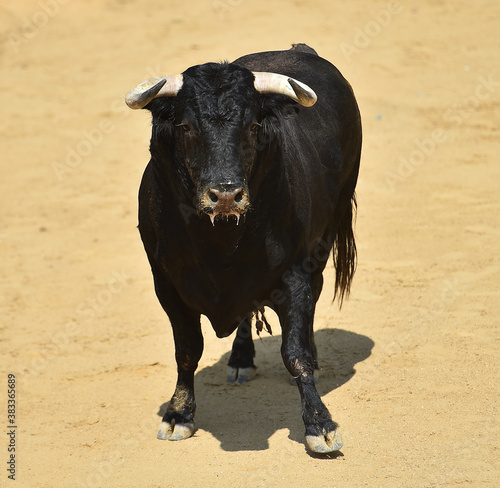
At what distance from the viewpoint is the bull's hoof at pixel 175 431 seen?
5.06 metres

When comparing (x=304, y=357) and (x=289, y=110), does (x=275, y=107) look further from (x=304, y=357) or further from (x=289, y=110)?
(x=304, y=357)

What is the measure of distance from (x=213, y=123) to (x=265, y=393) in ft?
6.84

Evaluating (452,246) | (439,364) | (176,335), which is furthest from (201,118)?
(452,246)

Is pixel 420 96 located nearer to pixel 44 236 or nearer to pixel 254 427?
pixel 44 236

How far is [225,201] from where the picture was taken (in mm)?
4082

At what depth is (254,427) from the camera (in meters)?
5.07

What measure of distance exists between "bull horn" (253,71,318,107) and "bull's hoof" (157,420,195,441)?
2.02 m

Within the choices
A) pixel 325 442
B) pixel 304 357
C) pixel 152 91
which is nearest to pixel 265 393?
pixel 304 357

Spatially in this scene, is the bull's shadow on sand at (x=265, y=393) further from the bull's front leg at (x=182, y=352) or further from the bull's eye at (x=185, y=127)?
the bull's eye at (x=185, y=127)

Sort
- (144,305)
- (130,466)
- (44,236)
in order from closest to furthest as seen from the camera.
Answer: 1. (130,466)
2. (144,305)
3. (44,236)

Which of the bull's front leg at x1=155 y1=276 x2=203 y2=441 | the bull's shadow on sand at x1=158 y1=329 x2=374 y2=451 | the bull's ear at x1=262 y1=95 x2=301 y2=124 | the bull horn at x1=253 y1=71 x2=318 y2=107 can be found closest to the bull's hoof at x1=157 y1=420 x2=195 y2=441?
the bull's front leg at x1=155 y1=276 x2=203 y2=441

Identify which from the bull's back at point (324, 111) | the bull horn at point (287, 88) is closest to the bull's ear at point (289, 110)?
the bull horn at point (287, 88)

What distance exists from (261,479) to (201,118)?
1.88 metres

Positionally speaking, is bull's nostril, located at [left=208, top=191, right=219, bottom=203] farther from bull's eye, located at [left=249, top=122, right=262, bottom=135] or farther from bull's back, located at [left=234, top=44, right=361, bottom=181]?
bull's back, located at [left=234, top=44, right=361, bottom=181]
